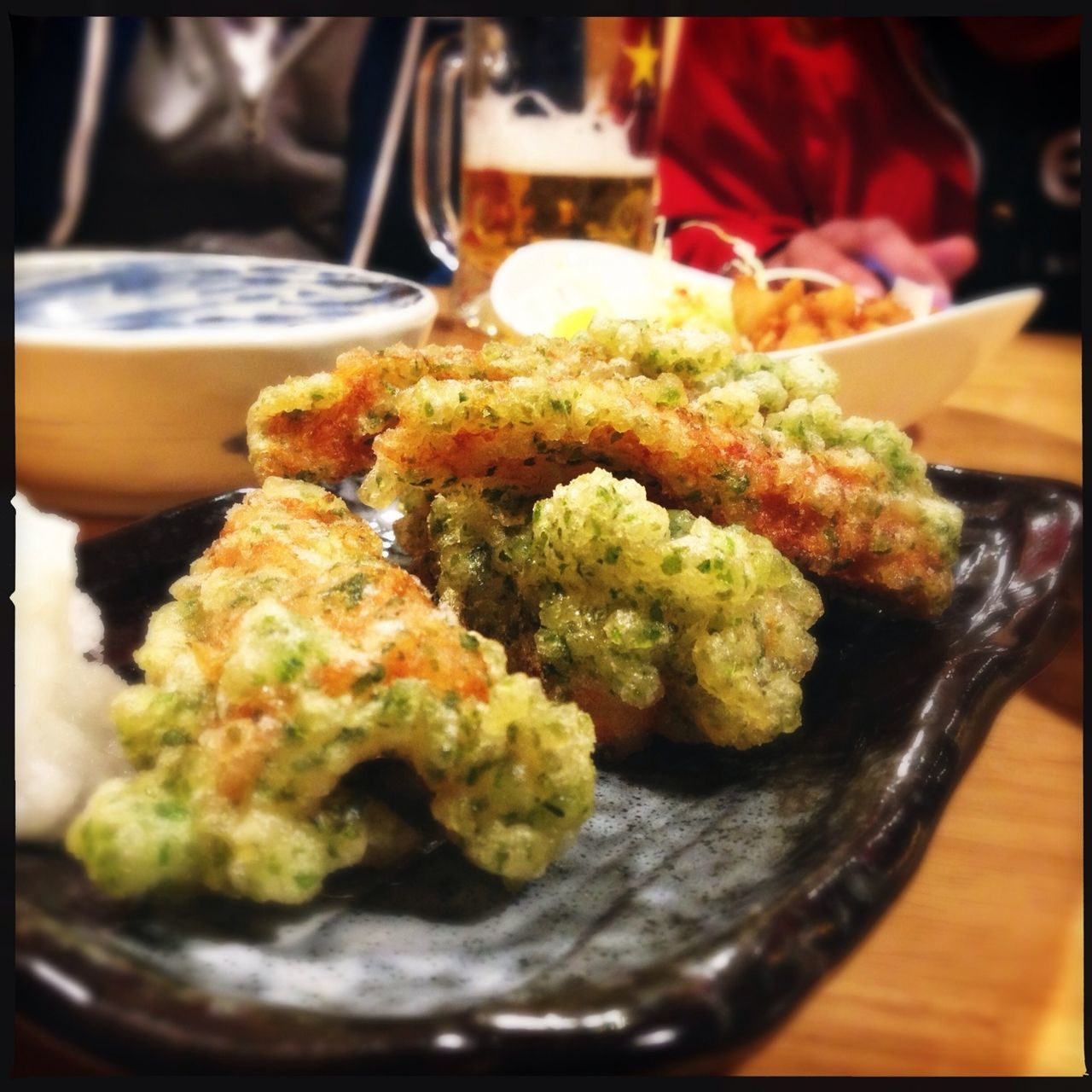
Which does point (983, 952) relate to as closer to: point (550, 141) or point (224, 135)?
point (550, 141)

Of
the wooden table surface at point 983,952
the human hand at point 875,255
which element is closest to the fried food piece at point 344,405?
the wooden table surface at point 983,952

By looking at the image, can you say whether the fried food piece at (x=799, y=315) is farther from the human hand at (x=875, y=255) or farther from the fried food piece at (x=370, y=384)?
the fried food piece at (x=370, y=384)

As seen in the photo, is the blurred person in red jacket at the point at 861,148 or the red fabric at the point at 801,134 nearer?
the blurred person in red jacket at the point at 861,148

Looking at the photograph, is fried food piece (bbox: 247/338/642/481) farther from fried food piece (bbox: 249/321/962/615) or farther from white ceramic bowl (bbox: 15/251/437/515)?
white ceramic bowl (bbox: 15/251/437/515)

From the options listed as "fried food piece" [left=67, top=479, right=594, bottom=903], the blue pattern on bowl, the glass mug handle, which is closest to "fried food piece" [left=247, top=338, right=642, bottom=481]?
"fried food piece" [left=67, top=479, right=594, bottom=903]

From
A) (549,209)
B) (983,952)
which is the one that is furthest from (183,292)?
(983,952)

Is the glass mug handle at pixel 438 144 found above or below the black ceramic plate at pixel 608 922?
above
